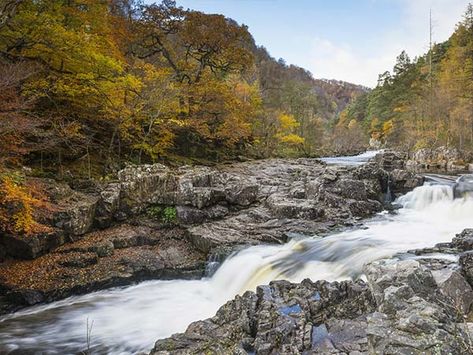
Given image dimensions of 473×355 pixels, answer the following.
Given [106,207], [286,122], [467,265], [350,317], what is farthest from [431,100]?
[350,317]

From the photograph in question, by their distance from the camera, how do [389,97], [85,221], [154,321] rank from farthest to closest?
[389,97], [85,221], [154,321]

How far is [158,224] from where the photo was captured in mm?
13383

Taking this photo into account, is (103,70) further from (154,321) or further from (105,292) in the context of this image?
(154,321)

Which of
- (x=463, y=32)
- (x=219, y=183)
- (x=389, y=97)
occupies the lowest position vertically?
(x=219, y=183)

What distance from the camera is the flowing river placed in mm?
7859

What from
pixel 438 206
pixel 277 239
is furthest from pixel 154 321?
pixel 438 206

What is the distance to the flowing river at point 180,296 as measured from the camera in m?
7.86

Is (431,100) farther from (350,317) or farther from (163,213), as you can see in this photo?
(350,317)

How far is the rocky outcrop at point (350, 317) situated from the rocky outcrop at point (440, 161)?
69.9ft

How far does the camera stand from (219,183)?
1512 centimetres

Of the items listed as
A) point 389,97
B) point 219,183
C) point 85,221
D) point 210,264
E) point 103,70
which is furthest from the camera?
point 389,97

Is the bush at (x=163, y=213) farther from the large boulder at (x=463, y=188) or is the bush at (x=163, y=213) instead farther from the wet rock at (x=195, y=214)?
the large boulder at (x=463, y=188)

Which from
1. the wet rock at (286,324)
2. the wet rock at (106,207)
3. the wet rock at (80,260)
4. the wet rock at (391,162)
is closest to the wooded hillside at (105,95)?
the wet rock at (80,260)

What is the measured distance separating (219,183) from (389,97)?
44353 mm
